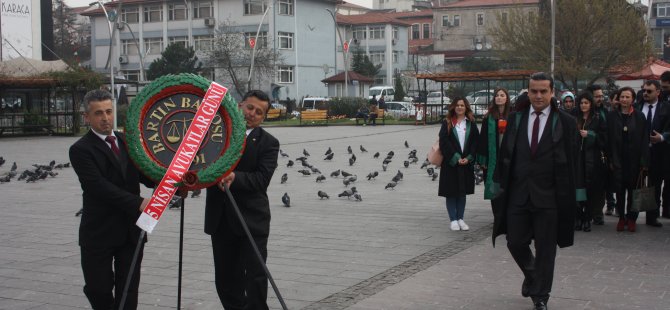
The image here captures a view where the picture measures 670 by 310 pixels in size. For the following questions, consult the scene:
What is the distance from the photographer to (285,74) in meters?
70.2

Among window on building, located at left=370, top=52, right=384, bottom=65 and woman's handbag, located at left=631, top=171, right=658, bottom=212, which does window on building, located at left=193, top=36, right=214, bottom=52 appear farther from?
woman's handbag, located at left=631, top=171, right=658, bottom=212

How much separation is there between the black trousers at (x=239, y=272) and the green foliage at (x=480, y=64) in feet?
235

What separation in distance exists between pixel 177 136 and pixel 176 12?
71403 millimetres

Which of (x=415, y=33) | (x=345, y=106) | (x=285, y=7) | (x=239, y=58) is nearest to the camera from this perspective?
(x=345, y=106)

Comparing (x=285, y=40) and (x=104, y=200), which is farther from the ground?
(x=285, y=40)

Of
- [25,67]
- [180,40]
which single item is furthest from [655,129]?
[180,40]

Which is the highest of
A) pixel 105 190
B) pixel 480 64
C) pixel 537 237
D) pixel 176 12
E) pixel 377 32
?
pixel 176 12

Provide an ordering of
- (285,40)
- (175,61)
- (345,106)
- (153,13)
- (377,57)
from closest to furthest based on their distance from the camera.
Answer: (345,106) → (175,61) → (285,40) → (153,13) → (377,57)

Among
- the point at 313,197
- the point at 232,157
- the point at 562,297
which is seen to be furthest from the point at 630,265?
the point at 313,197

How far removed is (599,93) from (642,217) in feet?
6.94

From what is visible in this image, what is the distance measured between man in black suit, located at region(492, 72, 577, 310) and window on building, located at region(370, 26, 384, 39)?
8118cm

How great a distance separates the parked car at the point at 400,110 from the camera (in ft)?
161

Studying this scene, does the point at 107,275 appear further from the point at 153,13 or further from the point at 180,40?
the point at 153,13

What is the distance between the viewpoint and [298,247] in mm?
9555
